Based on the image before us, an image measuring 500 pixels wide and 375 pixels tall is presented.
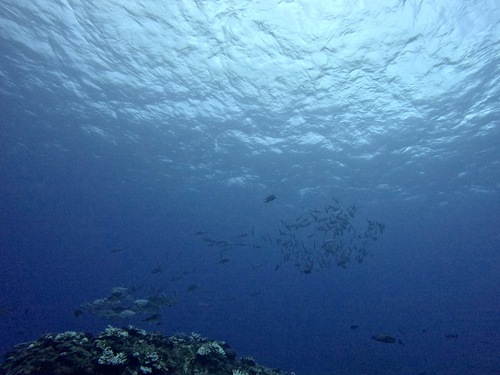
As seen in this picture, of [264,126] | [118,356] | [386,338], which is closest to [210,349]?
[118,356]

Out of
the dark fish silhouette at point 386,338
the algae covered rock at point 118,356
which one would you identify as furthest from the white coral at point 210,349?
the dark fish silhouette at point 386,338

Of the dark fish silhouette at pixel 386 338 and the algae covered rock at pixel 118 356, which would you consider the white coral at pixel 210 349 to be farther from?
the dark fish silhouette at pixel 386 338

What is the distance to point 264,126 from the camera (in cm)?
2344

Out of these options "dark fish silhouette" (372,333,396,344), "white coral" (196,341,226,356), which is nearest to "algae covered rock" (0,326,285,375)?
"white coral" (196,341,226,356)

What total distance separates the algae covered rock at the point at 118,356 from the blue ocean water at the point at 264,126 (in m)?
8.10

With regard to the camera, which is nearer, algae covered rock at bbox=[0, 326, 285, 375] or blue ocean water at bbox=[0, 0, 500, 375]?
algae covered rock at bbox=[0, 326, 285, 375]

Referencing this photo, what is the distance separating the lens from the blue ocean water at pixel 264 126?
14297mm

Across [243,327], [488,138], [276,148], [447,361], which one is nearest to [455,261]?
[447,361]

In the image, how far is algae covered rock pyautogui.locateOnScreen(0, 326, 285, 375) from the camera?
17.2 feet

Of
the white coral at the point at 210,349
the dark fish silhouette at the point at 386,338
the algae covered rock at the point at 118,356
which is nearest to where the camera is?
the algae covered rock at the point at 118,356

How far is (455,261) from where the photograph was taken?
75.1 m

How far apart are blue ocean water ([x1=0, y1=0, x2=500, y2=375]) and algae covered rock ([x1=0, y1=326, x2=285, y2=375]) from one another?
26.6 feet

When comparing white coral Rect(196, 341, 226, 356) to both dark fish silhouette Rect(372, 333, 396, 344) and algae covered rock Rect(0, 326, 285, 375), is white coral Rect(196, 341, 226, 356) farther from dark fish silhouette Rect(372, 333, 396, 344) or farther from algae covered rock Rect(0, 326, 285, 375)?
dark fish silhouette Rect(372, 333, 396, 344)

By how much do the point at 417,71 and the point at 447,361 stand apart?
41491 millimetres
